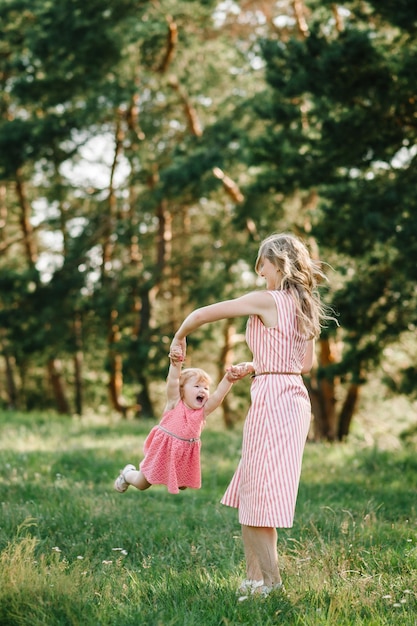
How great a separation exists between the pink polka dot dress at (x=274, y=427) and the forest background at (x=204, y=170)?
19.2 feet

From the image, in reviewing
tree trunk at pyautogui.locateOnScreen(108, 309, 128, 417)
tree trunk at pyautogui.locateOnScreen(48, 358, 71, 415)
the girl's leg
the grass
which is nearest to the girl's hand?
the girl's leg

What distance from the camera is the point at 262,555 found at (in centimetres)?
416

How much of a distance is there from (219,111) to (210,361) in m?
11.3

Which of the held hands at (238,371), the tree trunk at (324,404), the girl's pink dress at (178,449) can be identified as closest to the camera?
the held hands at (238,371)

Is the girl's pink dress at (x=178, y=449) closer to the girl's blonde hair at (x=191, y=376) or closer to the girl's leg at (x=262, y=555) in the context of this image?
the girl's blonde hair at (x=191, y=376)

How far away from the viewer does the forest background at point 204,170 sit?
33.2 feet

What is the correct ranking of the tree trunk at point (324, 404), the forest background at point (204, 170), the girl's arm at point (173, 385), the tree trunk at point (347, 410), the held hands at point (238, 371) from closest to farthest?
the held hands at point (238, 371) < the girl's arm at point (173, 385) < the forest background at point (204, 170) < the tree trunk at point (324, 404) < the tree trunk at point (347, 410)

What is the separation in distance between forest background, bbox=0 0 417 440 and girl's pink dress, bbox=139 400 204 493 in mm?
5772

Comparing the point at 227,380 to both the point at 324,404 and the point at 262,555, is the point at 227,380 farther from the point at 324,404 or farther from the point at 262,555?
the point at 324,404

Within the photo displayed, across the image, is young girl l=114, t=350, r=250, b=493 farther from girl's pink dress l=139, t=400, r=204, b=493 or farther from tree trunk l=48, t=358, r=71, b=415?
tree trunk l=48, t=358, r=71, b=415

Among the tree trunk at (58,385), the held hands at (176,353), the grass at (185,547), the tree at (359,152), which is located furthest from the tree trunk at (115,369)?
the held hands at (176,353)

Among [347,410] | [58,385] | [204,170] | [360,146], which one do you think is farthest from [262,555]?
[58,385]

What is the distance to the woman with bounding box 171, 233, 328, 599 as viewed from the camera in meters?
4.12

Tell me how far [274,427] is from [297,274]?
0.89 m
